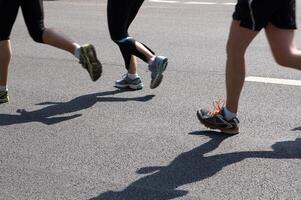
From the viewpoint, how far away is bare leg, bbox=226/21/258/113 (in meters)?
4.42

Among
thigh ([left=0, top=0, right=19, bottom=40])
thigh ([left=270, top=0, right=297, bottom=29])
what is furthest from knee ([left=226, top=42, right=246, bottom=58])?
thigh ([left=0, top=0, right=19, bottom=40])

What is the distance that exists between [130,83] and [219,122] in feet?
5.47

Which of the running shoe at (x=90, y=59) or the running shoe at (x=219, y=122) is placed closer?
the running shoe at (x=219, y=122)

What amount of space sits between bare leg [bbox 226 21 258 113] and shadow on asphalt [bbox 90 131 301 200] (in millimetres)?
316

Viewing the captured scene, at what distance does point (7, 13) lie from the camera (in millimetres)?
5512

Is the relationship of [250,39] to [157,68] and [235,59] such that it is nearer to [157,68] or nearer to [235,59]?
[235,59]

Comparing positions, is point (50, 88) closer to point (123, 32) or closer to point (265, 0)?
point (123, 32)

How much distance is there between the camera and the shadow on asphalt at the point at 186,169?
3.82 m

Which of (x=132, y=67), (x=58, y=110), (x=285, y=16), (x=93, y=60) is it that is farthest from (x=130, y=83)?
(x=285, y=16)

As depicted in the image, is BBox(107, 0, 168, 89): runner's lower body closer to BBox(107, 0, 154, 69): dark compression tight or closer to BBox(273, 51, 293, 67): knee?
BBox(107, 0, 154, 69): dark compression tight

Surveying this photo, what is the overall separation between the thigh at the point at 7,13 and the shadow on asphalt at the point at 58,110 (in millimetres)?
711

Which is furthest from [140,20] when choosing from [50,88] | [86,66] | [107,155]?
[107,155]

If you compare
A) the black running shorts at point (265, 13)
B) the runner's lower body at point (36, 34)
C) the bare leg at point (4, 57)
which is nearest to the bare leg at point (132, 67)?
the runner's lower body at point (36, 34)

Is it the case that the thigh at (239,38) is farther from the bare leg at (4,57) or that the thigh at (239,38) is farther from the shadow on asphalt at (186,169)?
the bare leg at (4,57)
